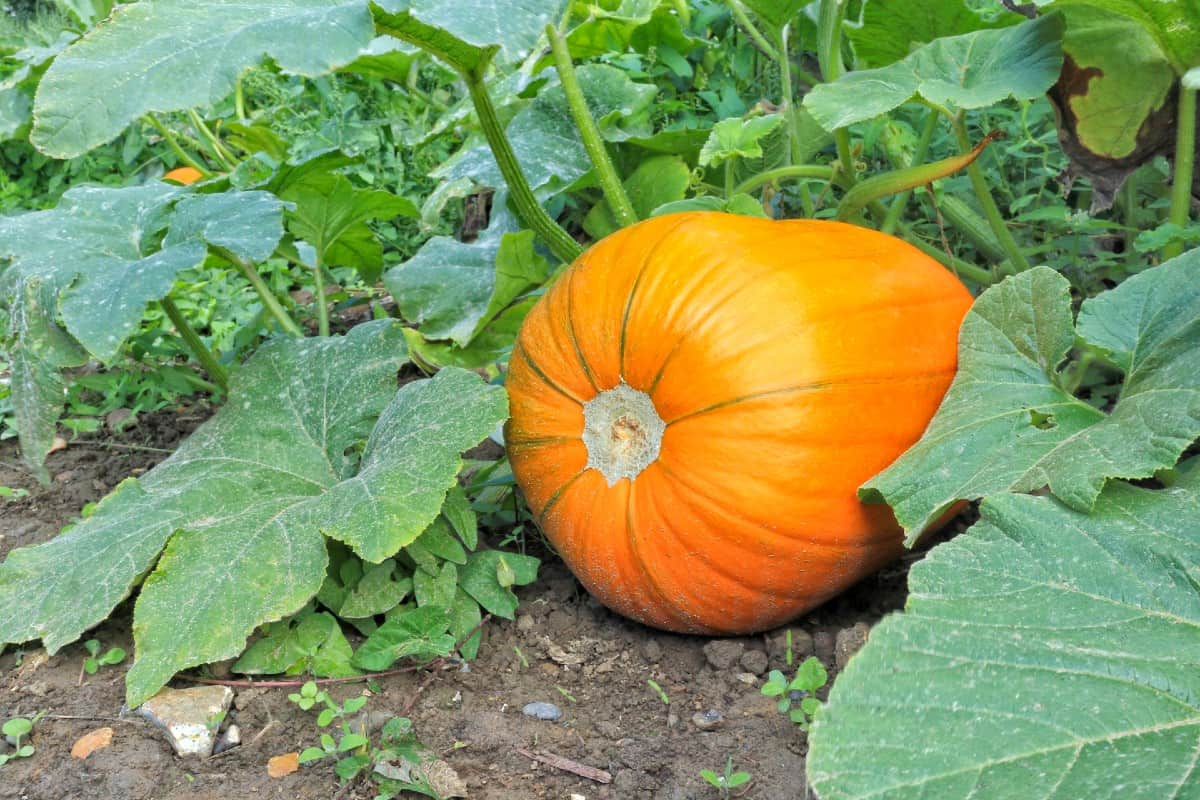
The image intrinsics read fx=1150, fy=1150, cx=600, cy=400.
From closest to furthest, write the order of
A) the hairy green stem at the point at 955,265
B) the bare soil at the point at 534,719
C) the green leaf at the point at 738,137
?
the bare soil at the point at 534,719 → the green leaf at the point at 738,137 → the hairy green stem at the point at 955,265

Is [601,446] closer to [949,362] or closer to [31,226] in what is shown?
[949,362]

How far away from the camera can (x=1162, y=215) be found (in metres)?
2.51

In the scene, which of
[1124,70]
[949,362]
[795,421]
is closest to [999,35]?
[1124,70]

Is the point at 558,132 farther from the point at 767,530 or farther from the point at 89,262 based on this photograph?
the point at 767,530

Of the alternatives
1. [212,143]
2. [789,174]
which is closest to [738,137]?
[789,174]

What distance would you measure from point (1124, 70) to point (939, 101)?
450 mm

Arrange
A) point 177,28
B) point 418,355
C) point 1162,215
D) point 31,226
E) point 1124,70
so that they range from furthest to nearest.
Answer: point 418,355
point 1162,215
point 31,226
point 1124,70
point 177,28

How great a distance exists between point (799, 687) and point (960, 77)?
3.37 feet

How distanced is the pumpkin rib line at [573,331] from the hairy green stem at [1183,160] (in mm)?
1029

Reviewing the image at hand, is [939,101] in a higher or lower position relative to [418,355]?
higher

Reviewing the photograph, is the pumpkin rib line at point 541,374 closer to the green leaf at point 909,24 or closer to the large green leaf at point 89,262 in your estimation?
the large green leaf at point 89,262

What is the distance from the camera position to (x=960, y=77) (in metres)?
1.91

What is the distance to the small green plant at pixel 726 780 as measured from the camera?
59.1 inches

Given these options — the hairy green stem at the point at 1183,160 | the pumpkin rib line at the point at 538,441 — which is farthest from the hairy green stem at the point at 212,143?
the hairy green stem at the point at 1183,160
